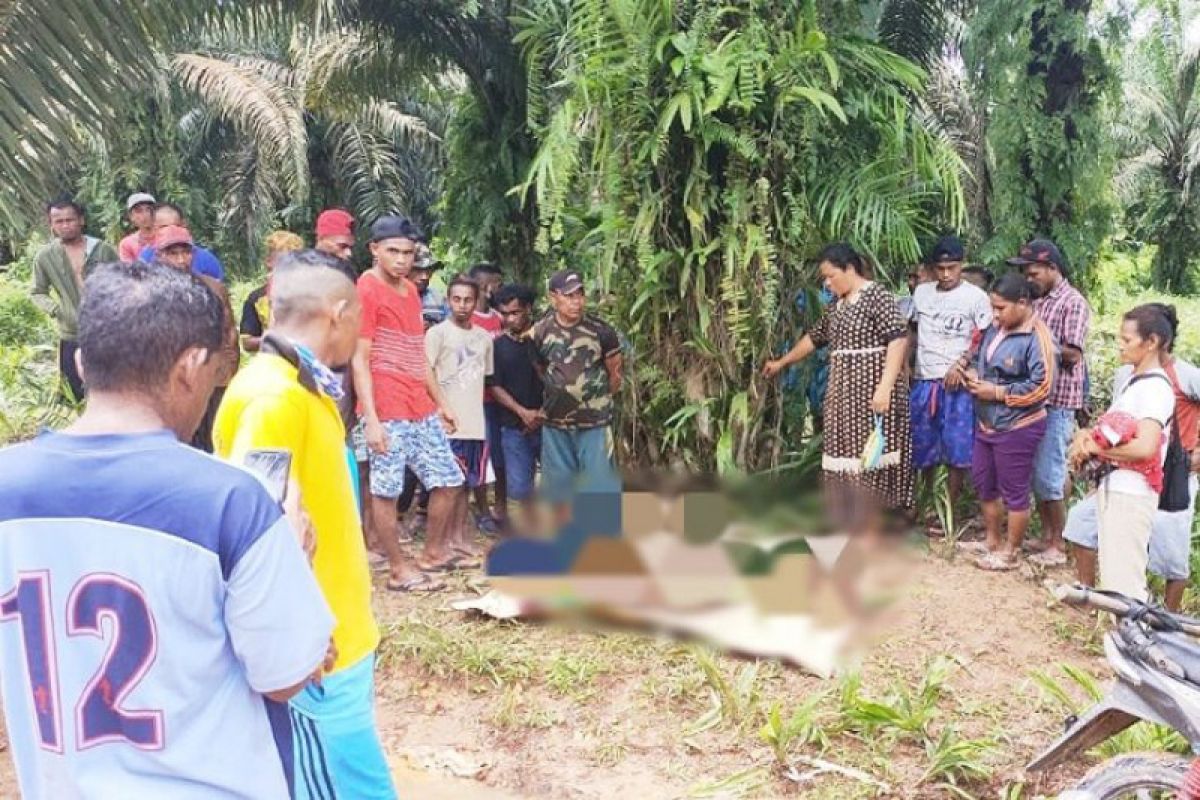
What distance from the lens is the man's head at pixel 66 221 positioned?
5.70 metres

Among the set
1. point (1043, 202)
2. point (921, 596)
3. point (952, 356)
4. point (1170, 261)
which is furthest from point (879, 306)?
point (1170, 261)

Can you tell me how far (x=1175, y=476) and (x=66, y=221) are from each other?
18.5 feet

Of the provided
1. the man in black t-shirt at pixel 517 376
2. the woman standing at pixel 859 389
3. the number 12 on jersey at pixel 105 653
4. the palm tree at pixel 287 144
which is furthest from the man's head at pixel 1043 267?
the palm tree at pixel 287 144

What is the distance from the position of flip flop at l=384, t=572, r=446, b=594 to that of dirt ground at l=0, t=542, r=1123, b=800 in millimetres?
97

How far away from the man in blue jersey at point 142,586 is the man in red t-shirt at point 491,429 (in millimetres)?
3994

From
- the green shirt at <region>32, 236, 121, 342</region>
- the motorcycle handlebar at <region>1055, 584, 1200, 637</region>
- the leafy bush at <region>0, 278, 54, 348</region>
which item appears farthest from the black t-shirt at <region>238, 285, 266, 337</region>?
the leafy bush at <region>0, 278, 54, 348</region>

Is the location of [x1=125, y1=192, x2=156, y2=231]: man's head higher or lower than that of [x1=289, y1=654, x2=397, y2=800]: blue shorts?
higher

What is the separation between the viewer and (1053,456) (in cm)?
509

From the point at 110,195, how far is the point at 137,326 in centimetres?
1441

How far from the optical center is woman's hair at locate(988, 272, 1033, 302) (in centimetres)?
476

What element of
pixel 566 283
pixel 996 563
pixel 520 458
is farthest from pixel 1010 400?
pixel 520 458

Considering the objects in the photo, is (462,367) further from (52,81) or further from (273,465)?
(273,465)

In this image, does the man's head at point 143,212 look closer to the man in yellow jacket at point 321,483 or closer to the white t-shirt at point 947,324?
the man in yellow jacket at point 321,483

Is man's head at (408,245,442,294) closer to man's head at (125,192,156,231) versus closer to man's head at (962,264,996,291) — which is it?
man's head at (125,192,156,231)
